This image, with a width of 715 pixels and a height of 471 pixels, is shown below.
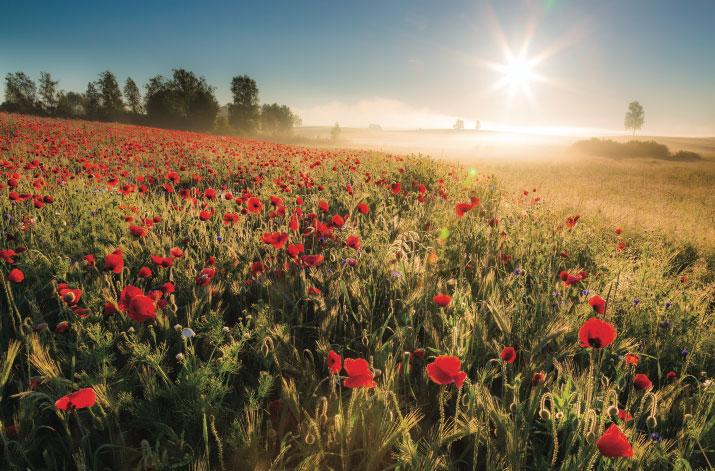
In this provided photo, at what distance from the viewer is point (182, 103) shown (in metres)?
50.8

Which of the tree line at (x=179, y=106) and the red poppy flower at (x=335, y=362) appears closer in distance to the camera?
the red poppy flower at (x=335, y=362)

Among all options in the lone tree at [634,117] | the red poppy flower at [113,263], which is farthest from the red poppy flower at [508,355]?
the lone tree at [634,117]

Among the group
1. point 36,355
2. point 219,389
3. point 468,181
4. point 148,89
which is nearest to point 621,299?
point 219,389

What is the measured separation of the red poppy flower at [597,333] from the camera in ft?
4.21

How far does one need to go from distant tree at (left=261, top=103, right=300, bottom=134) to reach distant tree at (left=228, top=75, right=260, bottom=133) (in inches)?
520

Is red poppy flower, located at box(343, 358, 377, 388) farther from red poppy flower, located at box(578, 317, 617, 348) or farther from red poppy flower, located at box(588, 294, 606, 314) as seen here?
red poppy flower, located at box(588, 294, 606, 314)

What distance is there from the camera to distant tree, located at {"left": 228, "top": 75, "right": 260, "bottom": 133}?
54344mm

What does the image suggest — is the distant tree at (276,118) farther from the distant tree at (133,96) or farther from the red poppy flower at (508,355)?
the red poppy flower at (508,355)

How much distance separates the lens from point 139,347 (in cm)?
155

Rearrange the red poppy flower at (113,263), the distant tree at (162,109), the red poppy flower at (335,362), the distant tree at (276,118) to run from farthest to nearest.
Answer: the distant tree at (276,118), the distant tree at (162,109), the red poppy flower at (113,263), the red poppy flower at (335,362)

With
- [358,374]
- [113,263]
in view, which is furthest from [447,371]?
[113,263]

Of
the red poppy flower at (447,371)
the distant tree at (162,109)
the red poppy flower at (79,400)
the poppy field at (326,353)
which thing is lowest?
the poppy field at (326,353)

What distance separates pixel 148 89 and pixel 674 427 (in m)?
67.4

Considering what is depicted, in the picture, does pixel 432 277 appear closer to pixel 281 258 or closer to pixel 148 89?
pixel 281 258
